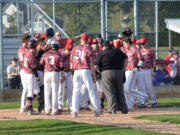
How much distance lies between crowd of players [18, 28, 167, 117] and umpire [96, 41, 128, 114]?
24cm

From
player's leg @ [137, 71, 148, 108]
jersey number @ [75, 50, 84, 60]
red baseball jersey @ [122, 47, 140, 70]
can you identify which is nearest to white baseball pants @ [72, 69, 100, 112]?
jersey number @ [75, 50, 84, 60]

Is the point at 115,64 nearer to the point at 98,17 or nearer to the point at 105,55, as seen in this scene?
the point at 105,55

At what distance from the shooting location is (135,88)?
47.5ft

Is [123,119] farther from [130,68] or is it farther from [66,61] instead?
[66,61]

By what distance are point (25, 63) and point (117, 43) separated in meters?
2.31

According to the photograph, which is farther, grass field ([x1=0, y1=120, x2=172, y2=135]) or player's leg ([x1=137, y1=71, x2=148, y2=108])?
player's leg ([x1=137, y1=71, x2=148, y2=108])

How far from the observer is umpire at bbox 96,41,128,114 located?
12.7 metres

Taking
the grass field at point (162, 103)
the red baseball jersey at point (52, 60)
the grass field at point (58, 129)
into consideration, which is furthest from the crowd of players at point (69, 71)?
the grass field at point (58, 129)

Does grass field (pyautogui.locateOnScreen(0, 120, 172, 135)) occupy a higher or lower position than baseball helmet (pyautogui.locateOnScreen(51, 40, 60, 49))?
lower

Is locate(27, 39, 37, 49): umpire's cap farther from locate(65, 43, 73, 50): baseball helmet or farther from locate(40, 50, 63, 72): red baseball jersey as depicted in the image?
locate(65, 43, 73, 50): baseball helmet

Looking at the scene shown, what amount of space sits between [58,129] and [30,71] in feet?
11.9

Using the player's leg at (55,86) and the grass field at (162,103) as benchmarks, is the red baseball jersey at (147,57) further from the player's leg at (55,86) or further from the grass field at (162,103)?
the player's leg at (55,86)

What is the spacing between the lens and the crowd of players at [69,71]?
39.3 feet

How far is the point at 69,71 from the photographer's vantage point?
1370 centimetres
